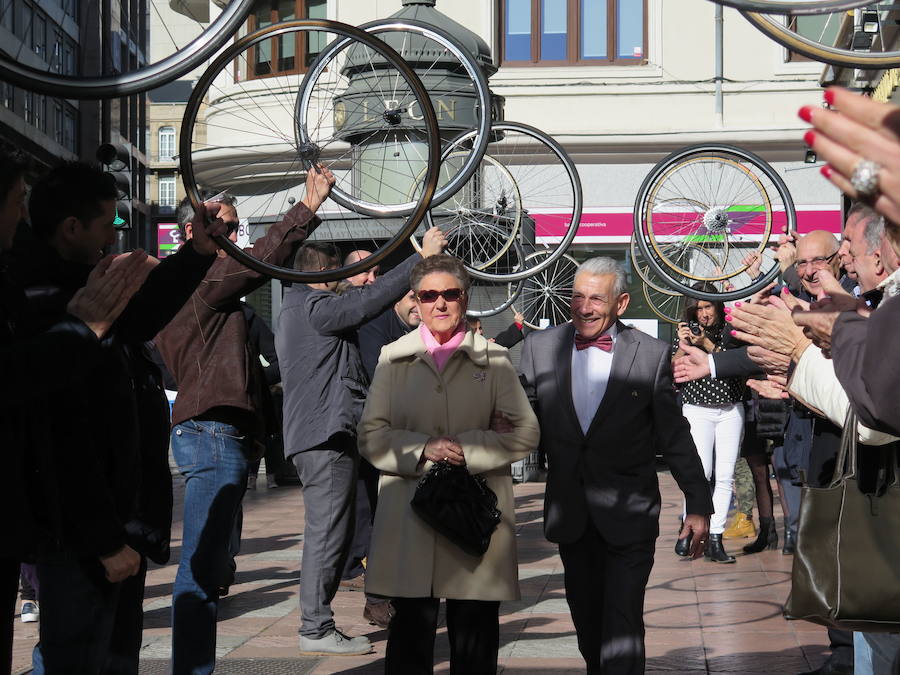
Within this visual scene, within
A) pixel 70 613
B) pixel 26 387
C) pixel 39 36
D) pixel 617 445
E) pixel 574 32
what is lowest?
pixel 70 613

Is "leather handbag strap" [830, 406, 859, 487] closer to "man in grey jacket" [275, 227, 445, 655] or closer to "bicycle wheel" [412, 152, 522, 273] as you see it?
"man in grey jacket" [275, 227, 445, 655]

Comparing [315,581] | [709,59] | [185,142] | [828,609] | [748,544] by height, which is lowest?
[748,544]

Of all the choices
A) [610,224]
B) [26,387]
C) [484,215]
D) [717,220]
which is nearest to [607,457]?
[26,387]

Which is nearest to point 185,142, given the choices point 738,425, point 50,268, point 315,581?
point 50,268

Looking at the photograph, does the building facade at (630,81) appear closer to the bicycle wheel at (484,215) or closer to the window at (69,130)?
the bicycle wheel at (484,215)

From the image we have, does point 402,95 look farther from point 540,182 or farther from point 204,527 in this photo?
point 540,182

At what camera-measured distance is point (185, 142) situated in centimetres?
454

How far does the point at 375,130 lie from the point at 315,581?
94.5 inches

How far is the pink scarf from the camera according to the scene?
18.0 ft

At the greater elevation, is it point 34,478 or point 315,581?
point 34,478

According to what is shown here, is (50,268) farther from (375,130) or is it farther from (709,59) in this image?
Answer: (709,59)

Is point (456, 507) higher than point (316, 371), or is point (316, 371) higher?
point (316, 371)

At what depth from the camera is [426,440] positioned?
5.34 metres

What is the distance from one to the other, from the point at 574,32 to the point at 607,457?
1729 centimetres
